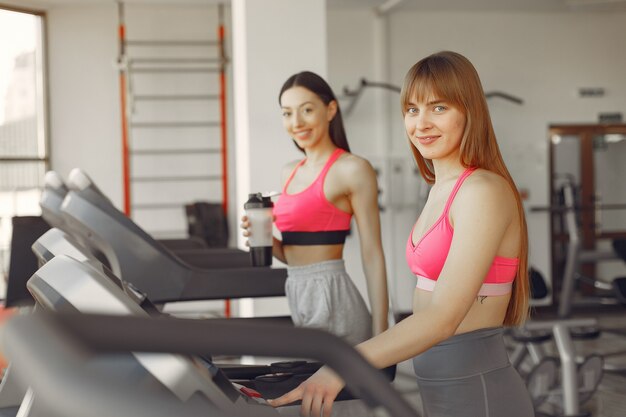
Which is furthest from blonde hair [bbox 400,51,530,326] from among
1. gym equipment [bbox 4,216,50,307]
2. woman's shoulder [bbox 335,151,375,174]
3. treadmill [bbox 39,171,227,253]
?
gym equipment [bbox 4,216,50,307]

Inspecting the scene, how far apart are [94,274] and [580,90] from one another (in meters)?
8.68

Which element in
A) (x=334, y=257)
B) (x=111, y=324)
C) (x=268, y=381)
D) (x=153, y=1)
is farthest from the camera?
(x=153, y=1)

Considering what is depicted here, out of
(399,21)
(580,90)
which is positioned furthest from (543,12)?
(399,21)

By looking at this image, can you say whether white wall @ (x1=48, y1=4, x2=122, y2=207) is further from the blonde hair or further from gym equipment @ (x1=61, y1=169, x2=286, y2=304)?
the blonde hair

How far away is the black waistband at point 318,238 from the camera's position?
2510 millimetres

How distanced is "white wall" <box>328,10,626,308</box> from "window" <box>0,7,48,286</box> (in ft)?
9.50

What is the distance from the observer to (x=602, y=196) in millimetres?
9031

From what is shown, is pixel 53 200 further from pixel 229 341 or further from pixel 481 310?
pixel 229 341

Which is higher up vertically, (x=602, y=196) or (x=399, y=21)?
(x=399, y=21)

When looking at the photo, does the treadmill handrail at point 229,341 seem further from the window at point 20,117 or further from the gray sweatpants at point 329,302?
the window at point 20,117

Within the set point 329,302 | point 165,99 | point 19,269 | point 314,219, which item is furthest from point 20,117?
point 329,302

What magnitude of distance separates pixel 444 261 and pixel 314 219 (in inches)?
39.9

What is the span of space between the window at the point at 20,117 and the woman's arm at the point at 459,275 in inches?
263

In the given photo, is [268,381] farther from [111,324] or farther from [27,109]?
[27,109]
